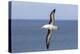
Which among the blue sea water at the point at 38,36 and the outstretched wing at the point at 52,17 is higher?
the outstretched wing at the point at 52,17

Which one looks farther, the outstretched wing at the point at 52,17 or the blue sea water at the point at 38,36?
the outstretched wing at the point at 52,17

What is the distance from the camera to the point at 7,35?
1689 mm

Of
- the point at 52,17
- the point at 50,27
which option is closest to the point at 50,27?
the point at 50,27

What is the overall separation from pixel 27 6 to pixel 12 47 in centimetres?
42

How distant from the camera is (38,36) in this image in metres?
1.81

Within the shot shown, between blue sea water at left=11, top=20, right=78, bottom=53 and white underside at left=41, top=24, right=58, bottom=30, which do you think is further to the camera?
white underside at left=41, top=24, right=58, bottom=30

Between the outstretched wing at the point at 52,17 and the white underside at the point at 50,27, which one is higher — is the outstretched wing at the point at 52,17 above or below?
above

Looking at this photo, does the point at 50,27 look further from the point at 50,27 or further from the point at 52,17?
the point at 52,17

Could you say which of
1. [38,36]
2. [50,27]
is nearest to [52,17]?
[50,27]

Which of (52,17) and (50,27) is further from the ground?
(52,17)

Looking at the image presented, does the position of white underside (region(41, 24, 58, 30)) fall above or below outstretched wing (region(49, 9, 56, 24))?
below

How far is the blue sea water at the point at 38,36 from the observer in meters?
1.73

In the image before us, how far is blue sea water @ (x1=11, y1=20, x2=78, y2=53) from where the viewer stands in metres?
1.73

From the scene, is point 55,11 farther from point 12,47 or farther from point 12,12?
point 12,47
